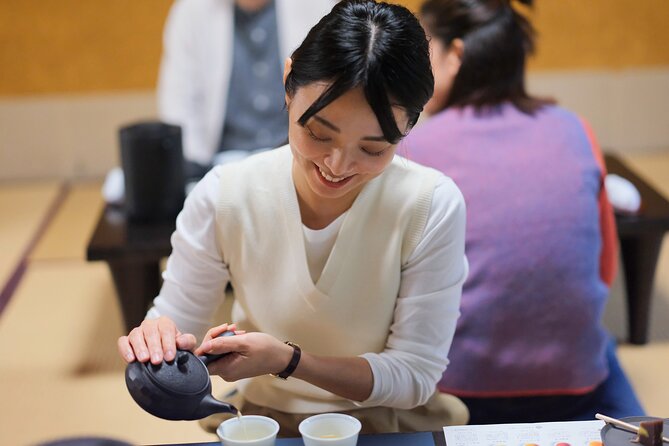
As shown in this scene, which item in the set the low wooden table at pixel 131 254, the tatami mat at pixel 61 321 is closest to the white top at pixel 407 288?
the low wooden table at pixel 131 254

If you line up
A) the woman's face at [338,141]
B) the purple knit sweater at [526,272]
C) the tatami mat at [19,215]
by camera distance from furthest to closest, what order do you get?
the tatami mat at [19,215]
the purple knit sweater at [526,272]
the woman's face at [338,141]

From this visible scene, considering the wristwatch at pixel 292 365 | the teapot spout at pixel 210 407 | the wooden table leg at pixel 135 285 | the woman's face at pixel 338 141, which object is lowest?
the wooden table leg at pixel 135 285

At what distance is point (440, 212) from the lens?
4.74 ft

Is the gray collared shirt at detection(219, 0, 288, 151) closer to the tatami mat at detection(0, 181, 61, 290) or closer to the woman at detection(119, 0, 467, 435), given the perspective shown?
the tatami mat at detection(0, 181, 61, 290)

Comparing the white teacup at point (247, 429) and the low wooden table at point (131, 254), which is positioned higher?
the white teacup at point (247, 429)

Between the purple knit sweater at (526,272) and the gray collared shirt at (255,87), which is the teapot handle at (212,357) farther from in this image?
the gray collared shirt at (255,87)

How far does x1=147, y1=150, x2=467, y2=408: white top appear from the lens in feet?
4.73

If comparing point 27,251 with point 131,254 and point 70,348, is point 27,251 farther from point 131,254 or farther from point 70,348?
point 131,254

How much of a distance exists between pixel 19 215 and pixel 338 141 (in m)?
3.19

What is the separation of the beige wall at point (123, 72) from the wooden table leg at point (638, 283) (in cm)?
220

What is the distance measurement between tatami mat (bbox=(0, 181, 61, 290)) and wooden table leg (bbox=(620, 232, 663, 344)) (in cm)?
209

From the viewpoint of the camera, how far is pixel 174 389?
1.12 meters

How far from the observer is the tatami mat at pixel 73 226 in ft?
11.8

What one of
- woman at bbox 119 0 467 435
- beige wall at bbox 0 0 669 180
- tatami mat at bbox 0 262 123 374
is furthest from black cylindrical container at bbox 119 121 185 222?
beige wall at bbox 0 0 669 180
